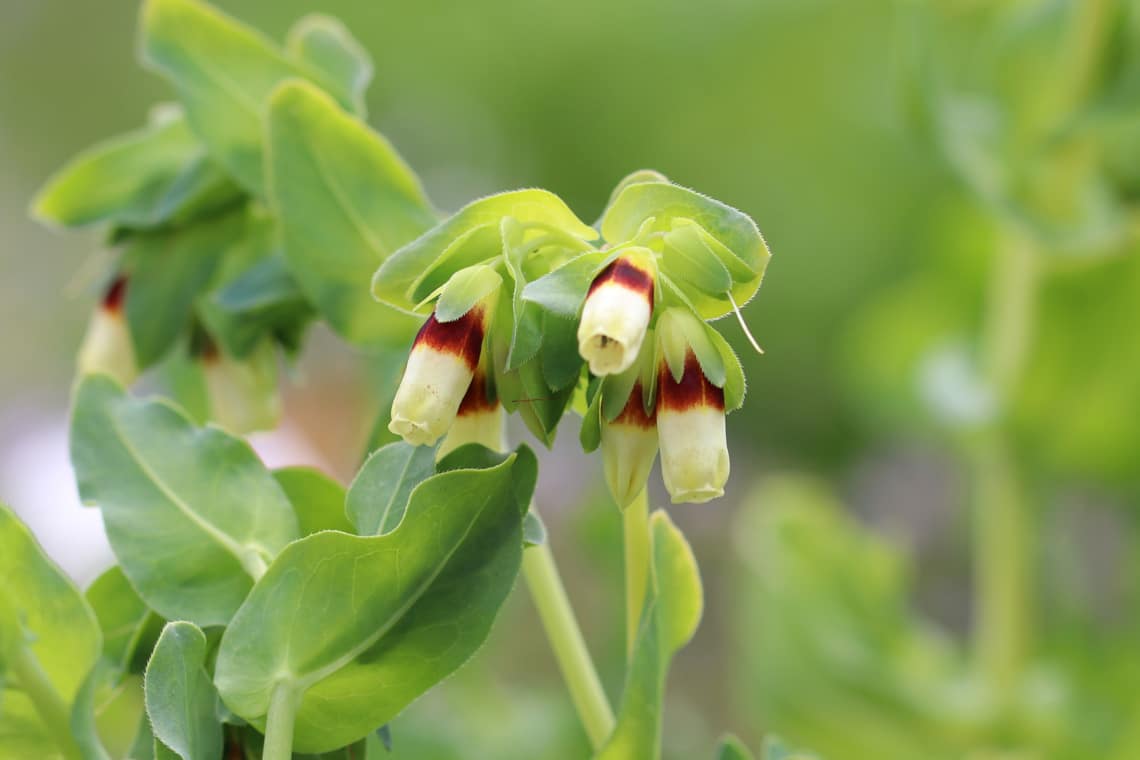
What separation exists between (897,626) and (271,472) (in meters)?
0.70

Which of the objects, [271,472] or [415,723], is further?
[415,723]

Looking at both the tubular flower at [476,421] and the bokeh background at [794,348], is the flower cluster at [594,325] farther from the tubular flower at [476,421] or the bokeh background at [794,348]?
the bokeh background at [794,348]

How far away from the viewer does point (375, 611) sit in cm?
32

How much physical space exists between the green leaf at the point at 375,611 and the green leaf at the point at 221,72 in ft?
0.55

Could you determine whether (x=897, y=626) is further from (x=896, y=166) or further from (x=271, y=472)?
(x=896, y=166)

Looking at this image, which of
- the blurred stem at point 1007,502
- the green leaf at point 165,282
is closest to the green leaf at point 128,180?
the green leaf at point 165,282

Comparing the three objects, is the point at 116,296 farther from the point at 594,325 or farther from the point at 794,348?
the point at 794,348

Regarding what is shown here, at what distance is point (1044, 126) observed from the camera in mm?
750

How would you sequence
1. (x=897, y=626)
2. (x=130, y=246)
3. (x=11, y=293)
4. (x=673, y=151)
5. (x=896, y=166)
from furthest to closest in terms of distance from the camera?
(x=11, y=293) < (x=673, y=151) < (x=896, y=166) < (x=897, y=626) < (x=130, y=246)

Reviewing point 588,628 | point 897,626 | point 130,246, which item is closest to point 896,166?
point 588,628

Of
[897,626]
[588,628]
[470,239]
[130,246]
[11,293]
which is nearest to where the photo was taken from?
[470,239]

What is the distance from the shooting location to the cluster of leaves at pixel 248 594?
302mm

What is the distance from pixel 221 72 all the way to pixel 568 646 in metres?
0.22

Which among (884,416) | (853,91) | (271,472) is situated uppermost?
(853,91)
